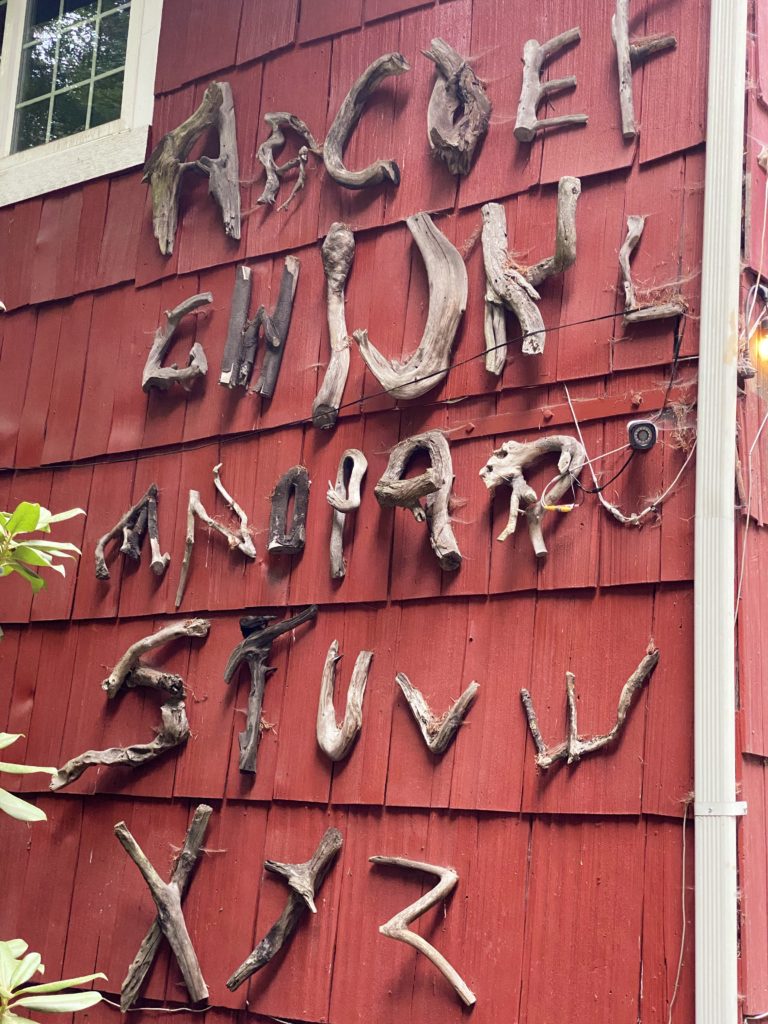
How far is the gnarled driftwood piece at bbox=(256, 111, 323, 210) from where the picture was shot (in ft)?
15.1

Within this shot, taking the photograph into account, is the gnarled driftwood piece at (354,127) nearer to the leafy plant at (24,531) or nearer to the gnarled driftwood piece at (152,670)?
the gnarled driftwood piece at (152,670)

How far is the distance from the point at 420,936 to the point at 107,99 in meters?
3.88

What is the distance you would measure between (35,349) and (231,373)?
1.30 meters

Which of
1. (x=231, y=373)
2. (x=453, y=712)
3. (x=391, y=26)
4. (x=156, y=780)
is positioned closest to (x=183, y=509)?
(x=231, y=373)

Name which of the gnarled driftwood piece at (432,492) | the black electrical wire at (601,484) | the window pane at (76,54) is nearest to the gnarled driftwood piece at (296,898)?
the gnarled driftwood piece at (432,492)

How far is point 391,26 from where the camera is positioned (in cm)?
454

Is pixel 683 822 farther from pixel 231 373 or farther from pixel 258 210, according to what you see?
pixel 258 210

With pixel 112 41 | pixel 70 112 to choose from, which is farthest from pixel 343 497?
pixel 112 41

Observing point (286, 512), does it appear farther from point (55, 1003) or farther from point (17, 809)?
point (55, 1003)

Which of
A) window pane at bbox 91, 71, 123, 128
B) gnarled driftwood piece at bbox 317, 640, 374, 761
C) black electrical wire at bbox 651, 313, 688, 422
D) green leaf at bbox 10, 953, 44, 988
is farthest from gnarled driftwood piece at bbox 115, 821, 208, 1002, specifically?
window pane at bbox 91, 71, 123, 128

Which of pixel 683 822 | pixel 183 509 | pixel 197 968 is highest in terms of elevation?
pixel 183 509

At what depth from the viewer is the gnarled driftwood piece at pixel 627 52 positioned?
382 cm

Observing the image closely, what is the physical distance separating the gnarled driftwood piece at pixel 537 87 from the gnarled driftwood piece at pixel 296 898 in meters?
2.33

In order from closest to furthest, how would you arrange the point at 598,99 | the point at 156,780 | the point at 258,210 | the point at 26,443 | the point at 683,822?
1. the point at 683,822
2. the point at 598,99
3. the point at 156,780
4. the point at 258,210
5. the point at 26,443
